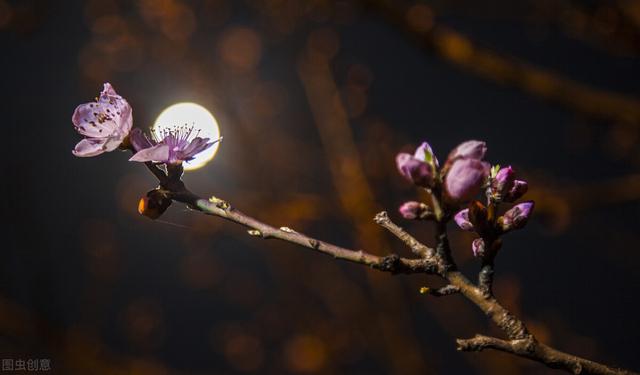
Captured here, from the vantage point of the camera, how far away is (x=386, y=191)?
3.77 metres

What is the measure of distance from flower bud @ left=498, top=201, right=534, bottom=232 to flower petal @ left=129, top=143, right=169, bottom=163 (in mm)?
659

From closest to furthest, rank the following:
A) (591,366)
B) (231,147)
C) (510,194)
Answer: (591,366)
(510,194)
(231,147)

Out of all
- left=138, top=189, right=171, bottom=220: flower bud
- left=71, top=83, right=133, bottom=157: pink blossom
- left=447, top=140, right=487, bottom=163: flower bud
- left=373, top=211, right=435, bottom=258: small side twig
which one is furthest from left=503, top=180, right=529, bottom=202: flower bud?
left=71, top=83, right=133, bottom=157: pink blossom

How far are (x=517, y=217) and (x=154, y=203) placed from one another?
698mm

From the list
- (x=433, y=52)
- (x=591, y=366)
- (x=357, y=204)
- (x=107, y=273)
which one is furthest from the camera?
(x=107, y=273)

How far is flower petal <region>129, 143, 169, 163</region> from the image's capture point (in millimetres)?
934

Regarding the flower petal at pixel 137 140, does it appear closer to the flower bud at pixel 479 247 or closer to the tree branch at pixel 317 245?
the tree branch at pixel 317 245

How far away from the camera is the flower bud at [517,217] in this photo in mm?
877

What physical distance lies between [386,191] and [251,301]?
3.61m

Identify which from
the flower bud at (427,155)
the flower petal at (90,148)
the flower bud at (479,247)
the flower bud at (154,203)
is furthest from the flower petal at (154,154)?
the flower bud at (479,247)

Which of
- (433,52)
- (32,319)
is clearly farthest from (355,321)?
(433,52)

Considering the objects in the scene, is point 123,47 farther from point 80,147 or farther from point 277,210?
point 80,147

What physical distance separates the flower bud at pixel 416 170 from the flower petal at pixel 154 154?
1.51ft

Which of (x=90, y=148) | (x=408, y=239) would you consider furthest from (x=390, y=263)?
(x=90, y=148)
